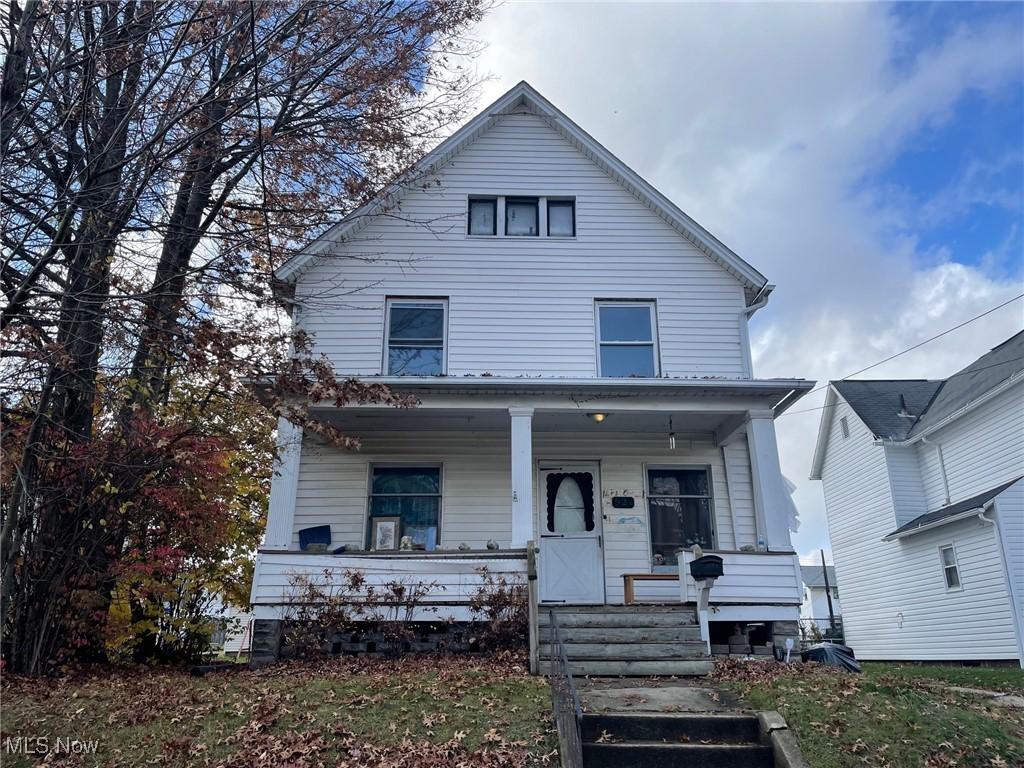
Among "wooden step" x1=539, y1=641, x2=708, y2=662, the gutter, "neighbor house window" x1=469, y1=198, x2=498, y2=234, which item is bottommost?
"wooden step" x1=539, y1=641, x2=708, y2=662

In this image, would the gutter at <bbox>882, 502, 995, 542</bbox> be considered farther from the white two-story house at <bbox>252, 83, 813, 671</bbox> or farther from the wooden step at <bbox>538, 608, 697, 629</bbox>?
the wooden step at <bbox>538, 608, 697, 629</bbox>

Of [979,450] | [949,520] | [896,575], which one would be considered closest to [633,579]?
[949,520]

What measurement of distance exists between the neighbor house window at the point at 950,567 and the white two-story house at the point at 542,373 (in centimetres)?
746

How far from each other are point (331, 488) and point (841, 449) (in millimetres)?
15373

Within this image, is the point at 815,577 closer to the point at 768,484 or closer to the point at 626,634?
the point at 768,484

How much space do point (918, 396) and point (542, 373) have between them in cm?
1390

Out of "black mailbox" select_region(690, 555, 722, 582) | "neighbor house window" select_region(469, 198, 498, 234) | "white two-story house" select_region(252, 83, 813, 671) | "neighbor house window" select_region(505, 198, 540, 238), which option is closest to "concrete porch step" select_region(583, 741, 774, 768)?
"black mailbox" select_region(690, 555, 722, 582)

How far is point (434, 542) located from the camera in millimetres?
10930

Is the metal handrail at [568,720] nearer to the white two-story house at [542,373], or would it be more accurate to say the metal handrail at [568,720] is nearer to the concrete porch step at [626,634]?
Result: the concrete porch step at [626,634]

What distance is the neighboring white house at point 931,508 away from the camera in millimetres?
14352

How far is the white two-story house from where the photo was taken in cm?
1019

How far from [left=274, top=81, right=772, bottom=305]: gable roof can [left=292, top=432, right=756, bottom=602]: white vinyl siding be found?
9.28 ft

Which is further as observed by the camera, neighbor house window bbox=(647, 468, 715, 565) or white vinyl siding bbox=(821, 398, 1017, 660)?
white vinyl siding bbox=(821, 398, 1017, 660)

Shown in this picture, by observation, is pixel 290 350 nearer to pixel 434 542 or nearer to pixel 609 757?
pixel 434 542
